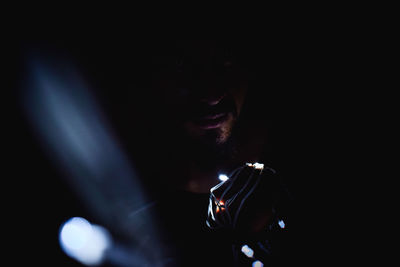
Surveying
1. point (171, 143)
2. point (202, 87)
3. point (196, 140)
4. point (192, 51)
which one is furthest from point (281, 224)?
point (192, 51)

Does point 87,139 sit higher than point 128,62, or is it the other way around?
point 128,62

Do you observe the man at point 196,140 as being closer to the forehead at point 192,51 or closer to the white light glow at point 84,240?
the forehead at point 192,51

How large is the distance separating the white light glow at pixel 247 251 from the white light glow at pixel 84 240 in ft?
4.46

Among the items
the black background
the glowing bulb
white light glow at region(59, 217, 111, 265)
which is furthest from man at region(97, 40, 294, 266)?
white light glow at region(59, 217, 111, 265)

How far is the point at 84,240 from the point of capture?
198 cm

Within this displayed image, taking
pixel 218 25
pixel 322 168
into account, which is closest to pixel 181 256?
pixel 322 168

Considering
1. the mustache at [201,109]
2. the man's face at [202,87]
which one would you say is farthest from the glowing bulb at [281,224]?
the mustache at [201,109]

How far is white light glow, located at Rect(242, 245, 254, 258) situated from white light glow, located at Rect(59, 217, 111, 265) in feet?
4.46

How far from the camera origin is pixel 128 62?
193cm

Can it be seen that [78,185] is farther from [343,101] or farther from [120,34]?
[343,101]

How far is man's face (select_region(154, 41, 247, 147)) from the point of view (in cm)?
196

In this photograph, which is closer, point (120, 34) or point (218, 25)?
point (120, 34)

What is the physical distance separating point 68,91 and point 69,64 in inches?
9.8

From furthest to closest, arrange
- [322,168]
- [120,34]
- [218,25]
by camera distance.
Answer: [322,168] < [218,25] < [120,34]
